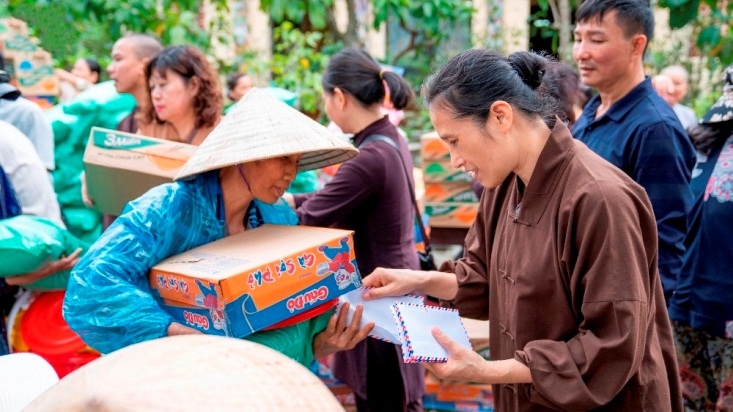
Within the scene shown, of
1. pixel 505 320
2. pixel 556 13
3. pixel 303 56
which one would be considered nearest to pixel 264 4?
pixel 303 56

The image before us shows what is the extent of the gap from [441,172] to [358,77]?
1041 millimetres

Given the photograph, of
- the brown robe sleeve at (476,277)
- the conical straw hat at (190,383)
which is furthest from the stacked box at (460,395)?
the conical straw hat at (190,383)

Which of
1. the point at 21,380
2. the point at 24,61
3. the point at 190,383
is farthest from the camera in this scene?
the point at 24,61

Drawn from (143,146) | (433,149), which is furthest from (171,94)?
(433,149)

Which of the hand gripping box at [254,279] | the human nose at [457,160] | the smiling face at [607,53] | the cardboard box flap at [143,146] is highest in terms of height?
the smiling face at [607,53]

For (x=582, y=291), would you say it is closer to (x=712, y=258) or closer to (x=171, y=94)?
(x=712, y=258)

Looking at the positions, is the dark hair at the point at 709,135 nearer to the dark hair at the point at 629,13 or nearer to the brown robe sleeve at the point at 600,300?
the dark hair at the point at 629,13

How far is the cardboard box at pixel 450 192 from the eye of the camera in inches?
150

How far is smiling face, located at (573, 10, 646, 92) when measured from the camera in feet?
8.97

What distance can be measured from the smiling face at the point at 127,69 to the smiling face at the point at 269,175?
2.09 m

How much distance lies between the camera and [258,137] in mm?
1813

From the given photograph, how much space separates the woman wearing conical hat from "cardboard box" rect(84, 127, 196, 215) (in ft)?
2.45

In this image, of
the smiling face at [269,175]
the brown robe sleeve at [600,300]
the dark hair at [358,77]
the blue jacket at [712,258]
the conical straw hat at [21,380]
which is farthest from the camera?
the dark hair at [358,77]

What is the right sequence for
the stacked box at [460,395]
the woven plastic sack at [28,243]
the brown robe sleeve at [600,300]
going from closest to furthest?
the brown robe sleeve at [600,300]
the woven plastic sack at [28,243]
the stacked box at [460,395]
